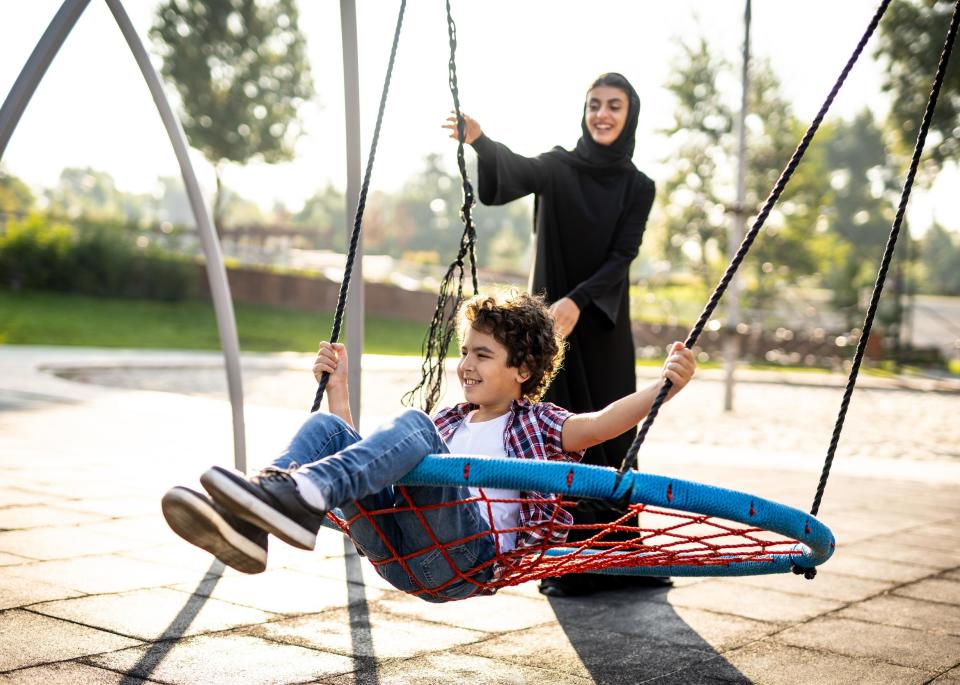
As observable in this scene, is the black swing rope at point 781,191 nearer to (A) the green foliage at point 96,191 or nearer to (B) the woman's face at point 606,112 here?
(B) the woman's face at point 606,112

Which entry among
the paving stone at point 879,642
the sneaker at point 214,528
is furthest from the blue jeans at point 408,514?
the paving stone at point 879,642

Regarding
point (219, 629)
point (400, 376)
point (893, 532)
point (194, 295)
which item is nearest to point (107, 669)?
point (219, 629)

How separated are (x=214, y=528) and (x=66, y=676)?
71 centimetres

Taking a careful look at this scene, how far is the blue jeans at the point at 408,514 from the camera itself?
272 centimetres

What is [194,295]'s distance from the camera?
102 ft

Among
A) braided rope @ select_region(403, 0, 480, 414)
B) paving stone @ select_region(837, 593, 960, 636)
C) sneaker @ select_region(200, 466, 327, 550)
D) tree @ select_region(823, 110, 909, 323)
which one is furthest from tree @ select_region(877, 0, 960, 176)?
tree @ select_region(823, 110, 909, 323)

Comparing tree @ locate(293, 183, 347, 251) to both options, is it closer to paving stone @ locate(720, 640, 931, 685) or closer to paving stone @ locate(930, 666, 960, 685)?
paving stone @ locate(720, 640, 931, 685)

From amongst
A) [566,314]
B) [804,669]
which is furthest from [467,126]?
[804,669]

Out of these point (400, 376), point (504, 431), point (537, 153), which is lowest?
point (400, 376)

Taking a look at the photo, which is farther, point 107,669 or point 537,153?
point 537,153

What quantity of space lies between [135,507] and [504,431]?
10.2 feet

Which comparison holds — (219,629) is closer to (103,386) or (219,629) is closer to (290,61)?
(103,386)

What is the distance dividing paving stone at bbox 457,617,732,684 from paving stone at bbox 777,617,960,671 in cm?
42

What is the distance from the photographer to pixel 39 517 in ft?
17.4
